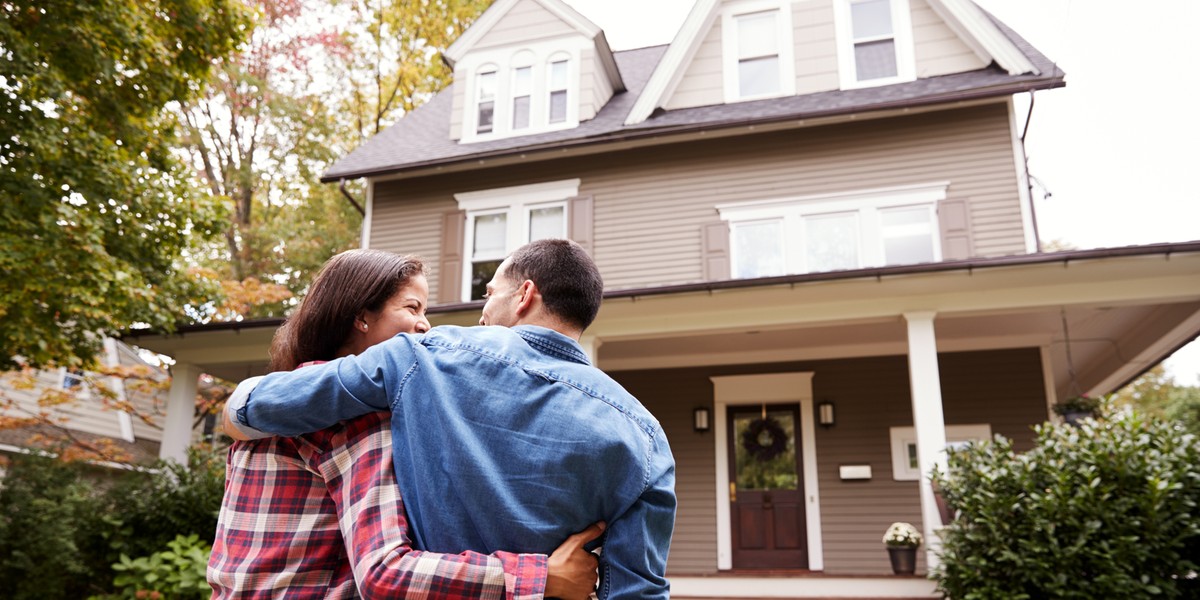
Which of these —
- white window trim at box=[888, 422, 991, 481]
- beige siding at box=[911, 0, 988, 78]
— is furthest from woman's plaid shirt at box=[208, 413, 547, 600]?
beige siding at box=[911, 0, 988, 78]

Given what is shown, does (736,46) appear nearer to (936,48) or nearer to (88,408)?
(936,48)

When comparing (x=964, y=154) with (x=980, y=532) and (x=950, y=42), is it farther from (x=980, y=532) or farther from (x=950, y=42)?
(x=980, y=532)

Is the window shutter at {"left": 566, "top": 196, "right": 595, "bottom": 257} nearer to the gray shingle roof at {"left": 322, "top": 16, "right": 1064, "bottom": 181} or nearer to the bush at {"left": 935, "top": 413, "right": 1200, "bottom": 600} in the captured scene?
the gray shingle roof at {"left": 322, "top": 16, "right": 1064, "bottom": 181}

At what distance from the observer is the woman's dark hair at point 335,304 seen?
1790mm

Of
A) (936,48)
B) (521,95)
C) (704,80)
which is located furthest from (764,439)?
(521,95)

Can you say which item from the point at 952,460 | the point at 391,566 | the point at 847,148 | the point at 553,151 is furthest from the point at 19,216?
the point at 847,148

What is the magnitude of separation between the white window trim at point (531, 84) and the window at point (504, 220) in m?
1.05

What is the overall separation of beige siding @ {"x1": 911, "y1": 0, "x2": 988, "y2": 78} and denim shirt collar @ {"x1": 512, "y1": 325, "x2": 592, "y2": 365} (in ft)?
34.5

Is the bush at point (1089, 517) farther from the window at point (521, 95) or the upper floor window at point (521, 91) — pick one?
the window at point (521, 95)

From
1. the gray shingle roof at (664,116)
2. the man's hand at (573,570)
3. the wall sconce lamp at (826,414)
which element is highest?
the gray shingle roof at (664,116)

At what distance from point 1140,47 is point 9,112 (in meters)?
13.9

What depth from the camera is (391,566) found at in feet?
4.49

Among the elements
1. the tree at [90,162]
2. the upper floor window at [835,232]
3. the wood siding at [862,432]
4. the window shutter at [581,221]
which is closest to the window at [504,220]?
the window shutter at [581,221]

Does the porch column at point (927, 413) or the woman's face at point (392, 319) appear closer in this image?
the woman's face at point (392, 319)
